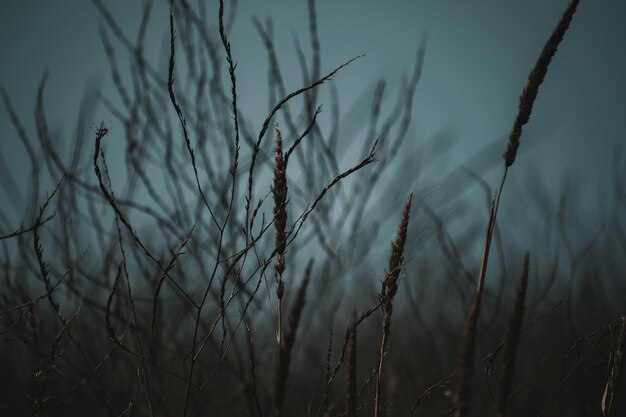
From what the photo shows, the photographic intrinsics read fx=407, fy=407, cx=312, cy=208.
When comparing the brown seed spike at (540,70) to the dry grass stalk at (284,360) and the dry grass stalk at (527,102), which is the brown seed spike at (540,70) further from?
the dry grass stalk at (284,360)

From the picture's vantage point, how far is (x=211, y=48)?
2.14 m

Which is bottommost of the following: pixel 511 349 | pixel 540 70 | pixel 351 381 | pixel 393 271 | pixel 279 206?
pixel 511 349

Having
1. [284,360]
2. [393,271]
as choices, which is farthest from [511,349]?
[284,360]

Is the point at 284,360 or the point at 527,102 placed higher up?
the point at 527,102

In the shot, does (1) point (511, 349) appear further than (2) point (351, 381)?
No

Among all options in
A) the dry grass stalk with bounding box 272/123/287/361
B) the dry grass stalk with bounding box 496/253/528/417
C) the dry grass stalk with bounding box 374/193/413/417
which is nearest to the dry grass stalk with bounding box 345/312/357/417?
the dry grass stalk with bounding box 374/193/413/417

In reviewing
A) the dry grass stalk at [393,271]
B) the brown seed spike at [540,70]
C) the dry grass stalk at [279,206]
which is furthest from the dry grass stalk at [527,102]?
the dry grass stalk at [279,206]

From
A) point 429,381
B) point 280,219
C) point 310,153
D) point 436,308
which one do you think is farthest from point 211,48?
point 436,308

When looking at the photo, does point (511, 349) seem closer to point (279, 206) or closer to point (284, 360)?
point (284, 360)

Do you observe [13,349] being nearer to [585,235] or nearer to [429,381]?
[429,381]

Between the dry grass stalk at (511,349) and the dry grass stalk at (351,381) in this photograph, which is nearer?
the dry grass stalk at (511,349)

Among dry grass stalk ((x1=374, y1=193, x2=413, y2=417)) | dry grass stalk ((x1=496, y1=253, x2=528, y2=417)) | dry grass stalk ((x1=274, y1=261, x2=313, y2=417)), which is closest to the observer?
dry grass stalk ((x1=274, y1=261, x2=313, y2=417))

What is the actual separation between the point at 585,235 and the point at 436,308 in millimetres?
1903

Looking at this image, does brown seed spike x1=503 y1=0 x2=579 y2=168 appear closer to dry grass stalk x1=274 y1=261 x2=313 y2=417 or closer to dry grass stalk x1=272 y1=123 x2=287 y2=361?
dry grass stalk x1=272 y1=123 x2=287 y2=361
